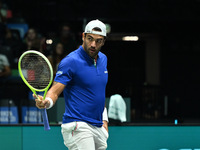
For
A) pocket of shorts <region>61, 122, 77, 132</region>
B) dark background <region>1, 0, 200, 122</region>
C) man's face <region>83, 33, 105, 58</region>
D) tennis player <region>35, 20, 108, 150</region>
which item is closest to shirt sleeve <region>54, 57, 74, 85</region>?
tennis player <region>35, 20, 108, 150</region>

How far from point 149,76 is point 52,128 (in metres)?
6.83

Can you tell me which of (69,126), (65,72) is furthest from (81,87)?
(69,126)

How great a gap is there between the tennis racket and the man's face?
365 mm

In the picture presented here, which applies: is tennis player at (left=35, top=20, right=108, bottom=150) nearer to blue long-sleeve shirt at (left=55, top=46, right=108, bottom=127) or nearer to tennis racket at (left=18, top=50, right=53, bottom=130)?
blue long-sleeve shirt at (left=55, top=46, right=108, bottom=127)

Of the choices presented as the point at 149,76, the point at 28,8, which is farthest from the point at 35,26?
the point at 149,76

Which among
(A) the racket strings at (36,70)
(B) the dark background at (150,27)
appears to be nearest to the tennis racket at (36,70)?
(A) the racket strings at (36,70)

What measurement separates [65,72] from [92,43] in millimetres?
340

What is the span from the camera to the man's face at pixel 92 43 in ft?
11.7

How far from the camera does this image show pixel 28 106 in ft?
21.8

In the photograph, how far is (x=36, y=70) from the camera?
146 inches

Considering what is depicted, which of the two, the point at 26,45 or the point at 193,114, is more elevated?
the point at 26,45

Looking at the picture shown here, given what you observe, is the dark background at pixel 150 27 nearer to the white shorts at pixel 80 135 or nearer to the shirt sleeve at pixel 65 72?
the white shorts at pixel 80 135

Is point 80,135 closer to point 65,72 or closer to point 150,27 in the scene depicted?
point 65,72

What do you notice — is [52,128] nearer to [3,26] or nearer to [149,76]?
[3,26]
